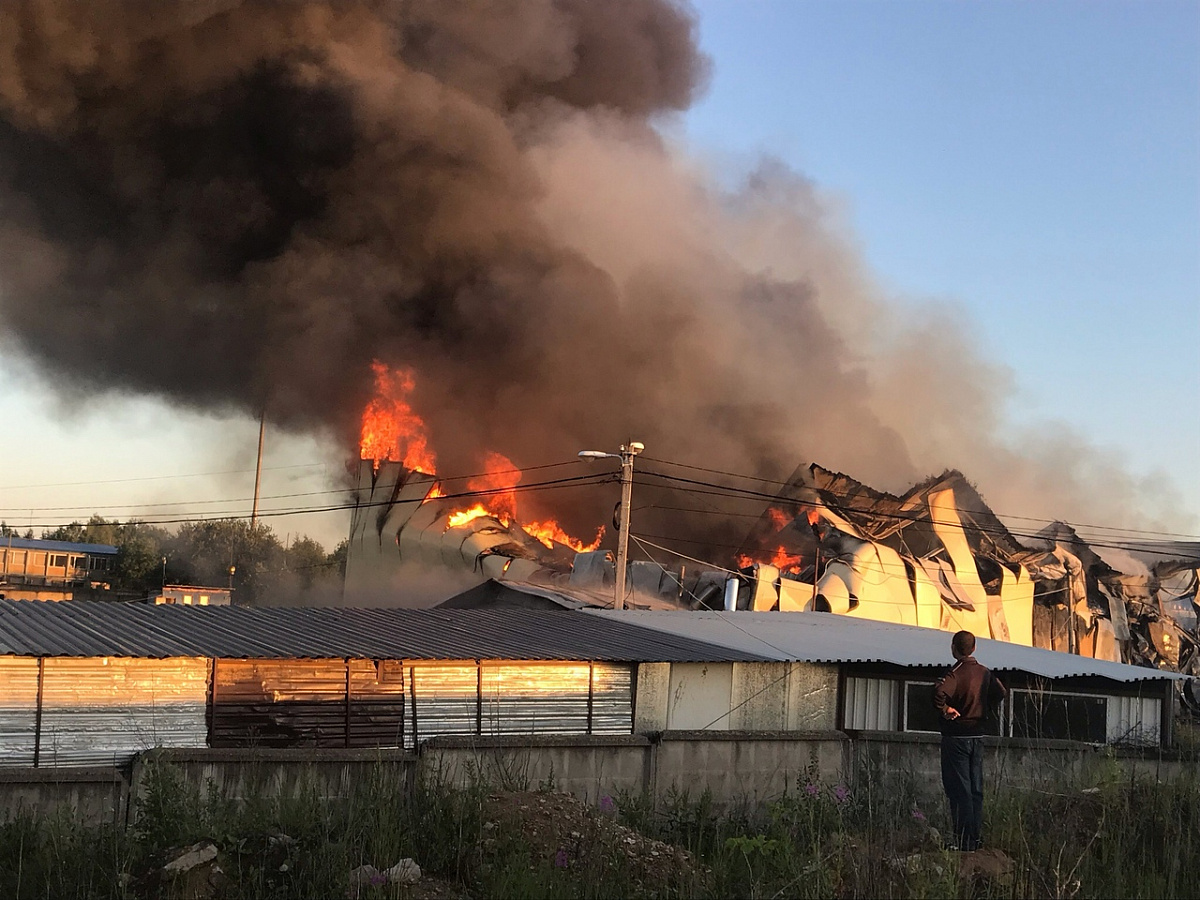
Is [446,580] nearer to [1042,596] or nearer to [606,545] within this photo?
[606,545]

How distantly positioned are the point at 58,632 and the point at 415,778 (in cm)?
749

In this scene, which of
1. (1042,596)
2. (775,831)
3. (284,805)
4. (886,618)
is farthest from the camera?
(1042,596)

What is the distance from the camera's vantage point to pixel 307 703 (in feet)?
50.7

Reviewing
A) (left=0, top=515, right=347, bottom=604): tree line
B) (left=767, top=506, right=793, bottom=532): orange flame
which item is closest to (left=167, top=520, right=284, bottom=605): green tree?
(left=0, top=515, right=347, bottom=604): tree line

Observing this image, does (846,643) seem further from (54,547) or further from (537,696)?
(54,547)

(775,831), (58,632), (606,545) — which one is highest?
(606,545)

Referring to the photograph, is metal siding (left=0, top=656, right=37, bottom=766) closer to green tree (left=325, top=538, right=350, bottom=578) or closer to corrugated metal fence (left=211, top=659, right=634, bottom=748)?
corrugated metal fence (left=211, top=659, right=634, bottom=748)

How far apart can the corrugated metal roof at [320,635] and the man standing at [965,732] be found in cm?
873

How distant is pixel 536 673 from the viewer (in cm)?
1698

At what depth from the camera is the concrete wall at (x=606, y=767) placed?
9.12 metres

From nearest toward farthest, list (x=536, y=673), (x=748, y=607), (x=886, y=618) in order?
(x=536, y=673) < (x=748, y=607) < (x=886, y=618)

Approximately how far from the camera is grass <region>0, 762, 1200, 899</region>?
6.22m

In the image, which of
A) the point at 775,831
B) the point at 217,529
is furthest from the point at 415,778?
the point at 217,529

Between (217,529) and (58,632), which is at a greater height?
(217,529)
